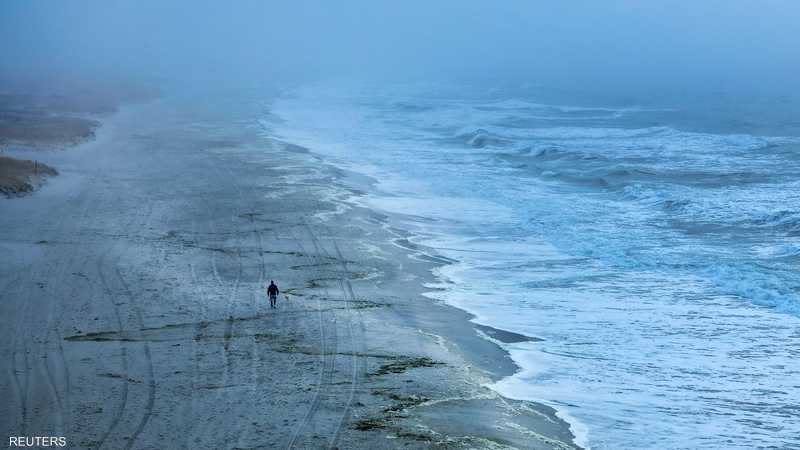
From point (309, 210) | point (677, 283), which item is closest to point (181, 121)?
point (309, 210)

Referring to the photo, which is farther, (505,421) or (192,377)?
(192,377)

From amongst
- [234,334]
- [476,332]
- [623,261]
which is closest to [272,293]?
[234,334]

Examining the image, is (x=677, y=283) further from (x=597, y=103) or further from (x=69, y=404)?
(x=597, y=103)

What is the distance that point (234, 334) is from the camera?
17219 millimetres

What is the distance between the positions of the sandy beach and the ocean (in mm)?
1141

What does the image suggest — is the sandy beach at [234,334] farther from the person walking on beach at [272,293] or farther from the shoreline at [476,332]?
the person walking on beach at [272,293]

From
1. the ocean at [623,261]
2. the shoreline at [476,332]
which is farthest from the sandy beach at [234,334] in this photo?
the ocean at [623,261]

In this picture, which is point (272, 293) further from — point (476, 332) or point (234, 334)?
point (476, 332)

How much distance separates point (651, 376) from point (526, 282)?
6.30m

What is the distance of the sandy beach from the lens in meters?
13.1

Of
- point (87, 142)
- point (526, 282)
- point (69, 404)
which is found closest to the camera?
point (69, 404)

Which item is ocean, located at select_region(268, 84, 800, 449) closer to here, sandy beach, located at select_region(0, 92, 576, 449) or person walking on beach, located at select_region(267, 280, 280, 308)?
sandy beach, located at select_region(0, 92, 576, 449)

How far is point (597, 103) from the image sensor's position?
9269cm

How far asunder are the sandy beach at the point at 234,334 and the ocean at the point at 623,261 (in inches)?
44.9
